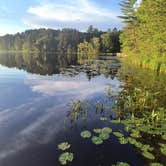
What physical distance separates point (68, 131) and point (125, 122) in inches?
119

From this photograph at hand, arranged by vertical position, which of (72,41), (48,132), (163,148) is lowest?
(48,132)

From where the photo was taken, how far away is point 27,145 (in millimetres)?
9586

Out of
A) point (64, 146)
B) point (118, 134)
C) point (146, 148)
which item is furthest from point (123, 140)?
point (64, 146)

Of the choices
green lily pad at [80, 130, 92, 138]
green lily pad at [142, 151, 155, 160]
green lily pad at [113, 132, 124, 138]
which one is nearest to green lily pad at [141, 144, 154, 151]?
green lily pad at [142, 151, 155, 160]

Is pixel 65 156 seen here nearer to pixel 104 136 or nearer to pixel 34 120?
pixel 104 136

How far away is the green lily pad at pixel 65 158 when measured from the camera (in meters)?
8.18

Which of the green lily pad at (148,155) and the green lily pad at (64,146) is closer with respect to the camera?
the green lily pad at (148,155)

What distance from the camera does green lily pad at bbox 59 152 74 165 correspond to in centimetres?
818

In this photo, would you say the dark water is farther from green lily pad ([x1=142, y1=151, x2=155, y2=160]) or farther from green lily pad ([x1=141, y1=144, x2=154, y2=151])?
green lily pad ([x1=141, y1=144, x2=154, y2=151])

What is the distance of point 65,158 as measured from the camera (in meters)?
8.40

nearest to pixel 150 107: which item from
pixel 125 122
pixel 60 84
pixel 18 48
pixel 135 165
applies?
pixel 125 122

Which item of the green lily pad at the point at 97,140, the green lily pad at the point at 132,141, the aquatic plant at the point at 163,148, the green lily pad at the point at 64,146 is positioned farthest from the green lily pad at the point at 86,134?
the aquatic plant at the point at 163,148

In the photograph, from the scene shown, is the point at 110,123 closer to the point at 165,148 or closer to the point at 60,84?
the point at 165,148

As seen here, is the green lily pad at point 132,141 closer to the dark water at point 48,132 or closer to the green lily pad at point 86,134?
the dark water at point 48,132
